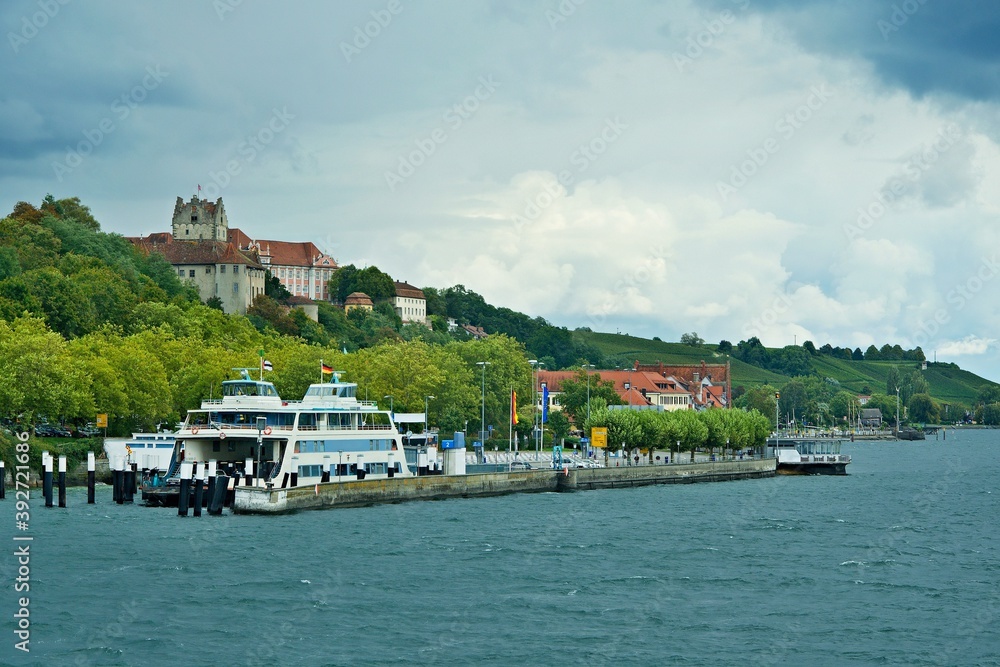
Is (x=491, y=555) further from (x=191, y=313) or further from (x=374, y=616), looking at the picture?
(x=191, y=313)

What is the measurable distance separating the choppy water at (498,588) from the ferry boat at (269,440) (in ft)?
14.2

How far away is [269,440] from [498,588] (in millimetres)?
29269

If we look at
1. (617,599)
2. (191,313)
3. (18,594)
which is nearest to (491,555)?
(617,599)

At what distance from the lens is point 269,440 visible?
75812 millimetres

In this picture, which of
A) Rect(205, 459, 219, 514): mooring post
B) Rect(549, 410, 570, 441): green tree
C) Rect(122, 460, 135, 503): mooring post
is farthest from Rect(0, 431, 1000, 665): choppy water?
Rect(549, 410, 570, 441): green tree

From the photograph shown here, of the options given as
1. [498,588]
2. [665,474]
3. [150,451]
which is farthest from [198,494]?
[665,474]

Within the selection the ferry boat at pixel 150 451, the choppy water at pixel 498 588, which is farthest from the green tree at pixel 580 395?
the choppy water at pixel 498 588

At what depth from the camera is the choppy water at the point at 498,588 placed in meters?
39.8

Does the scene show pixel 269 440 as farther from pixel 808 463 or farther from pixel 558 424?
pixel 558 424

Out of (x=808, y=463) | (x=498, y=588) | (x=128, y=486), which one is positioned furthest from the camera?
(x=808, y=463)

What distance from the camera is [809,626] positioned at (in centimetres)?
4394

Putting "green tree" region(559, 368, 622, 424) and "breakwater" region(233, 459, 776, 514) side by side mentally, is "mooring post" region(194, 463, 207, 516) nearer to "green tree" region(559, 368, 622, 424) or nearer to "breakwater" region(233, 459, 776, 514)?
"breakwater" region(233, 459, 776, 514)

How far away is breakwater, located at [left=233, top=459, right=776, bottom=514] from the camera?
69.2 m

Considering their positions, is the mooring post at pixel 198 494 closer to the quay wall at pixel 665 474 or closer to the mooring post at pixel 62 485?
the mooring post at pixel 62 485
